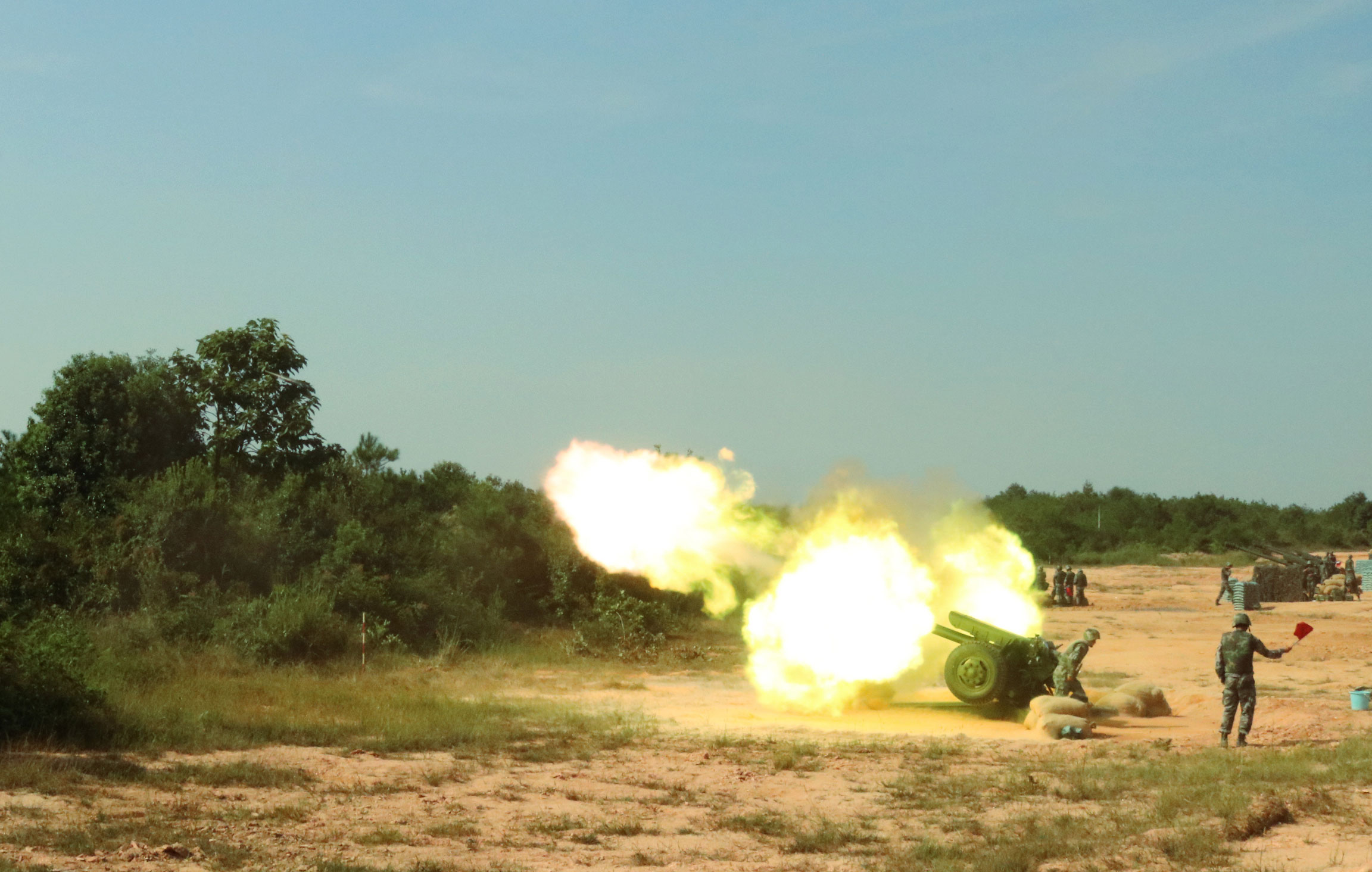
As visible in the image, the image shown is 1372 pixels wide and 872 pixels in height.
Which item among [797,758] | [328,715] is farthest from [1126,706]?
[328,715]

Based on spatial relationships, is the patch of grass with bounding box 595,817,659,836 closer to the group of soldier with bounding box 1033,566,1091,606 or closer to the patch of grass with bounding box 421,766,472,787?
the patch of grass with bounding box 421,766,472,787

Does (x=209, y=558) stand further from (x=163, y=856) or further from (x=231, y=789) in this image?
(x=163, y=856)

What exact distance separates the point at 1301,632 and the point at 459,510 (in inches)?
888

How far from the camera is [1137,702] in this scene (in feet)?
62.0

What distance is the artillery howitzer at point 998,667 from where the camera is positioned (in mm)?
18812

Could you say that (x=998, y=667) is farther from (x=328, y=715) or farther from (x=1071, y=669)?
(x=328, y=715)

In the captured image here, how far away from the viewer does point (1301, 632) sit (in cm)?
1605

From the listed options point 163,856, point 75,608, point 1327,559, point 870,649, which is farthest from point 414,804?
point 1327,559

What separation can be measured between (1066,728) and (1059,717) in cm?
27

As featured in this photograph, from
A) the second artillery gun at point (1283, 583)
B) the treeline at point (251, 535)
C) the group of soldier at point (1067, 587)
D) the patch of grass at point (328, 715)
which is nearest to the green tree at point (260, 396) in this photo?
the treeline at point (251, 535)

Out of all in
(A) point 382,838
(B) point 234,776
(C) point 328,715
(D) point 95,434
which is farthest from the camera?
(D) point 95,434

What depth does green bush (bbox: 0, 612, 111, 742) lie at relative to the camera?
14.7 metres

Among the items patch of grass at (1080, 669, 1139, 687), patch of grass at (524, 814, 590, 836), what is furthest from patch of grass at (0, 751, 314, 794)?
patch of grass at (1080, 669, 1139, 687)

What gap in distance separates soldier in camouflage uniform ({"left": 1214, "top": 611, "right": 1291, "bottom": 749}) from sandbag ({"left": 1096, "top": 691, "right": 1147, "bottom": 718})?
3.07 meters
